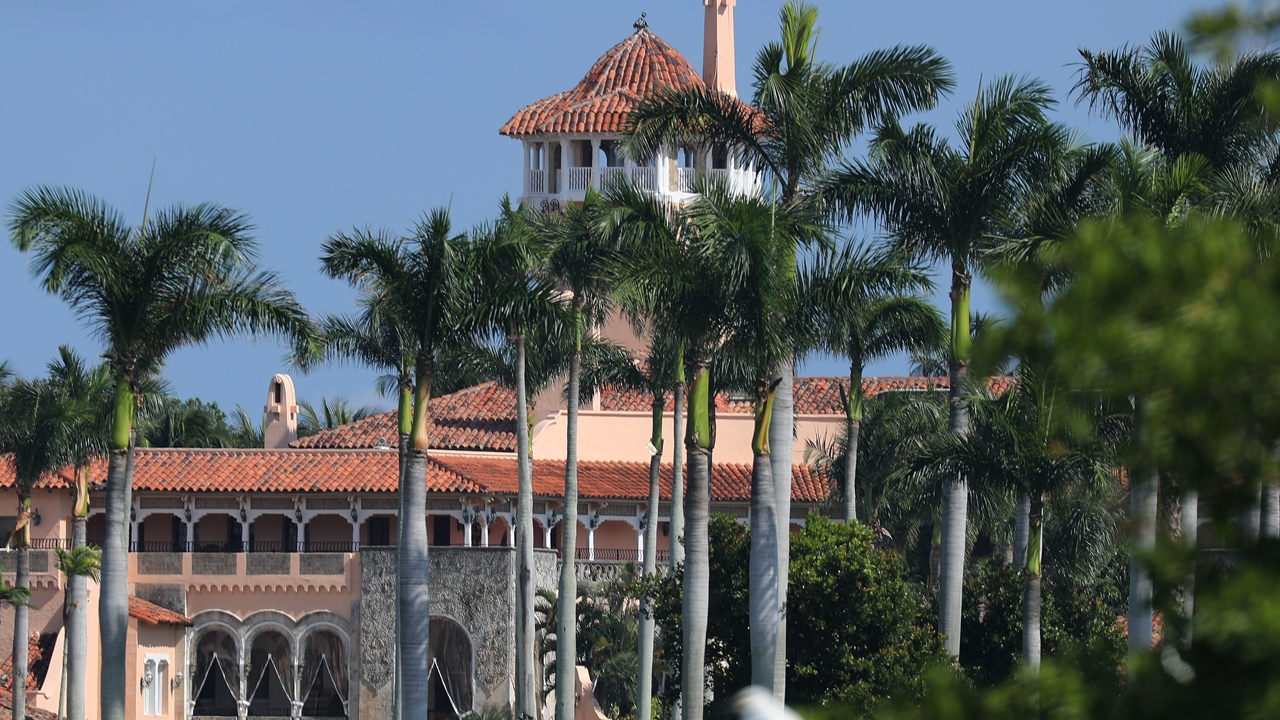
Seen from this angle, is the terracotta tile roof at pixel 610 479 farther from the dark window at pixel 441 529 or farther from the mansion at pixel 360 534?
the dark window at pixel 441 529

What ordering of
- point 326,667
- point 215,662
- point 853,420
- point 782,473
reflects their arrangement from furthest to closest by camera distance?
point 215,662
point 326,667
point 853,420
point 782,473

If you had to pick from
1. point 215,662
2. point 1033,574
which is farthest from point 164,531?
point 1033,574

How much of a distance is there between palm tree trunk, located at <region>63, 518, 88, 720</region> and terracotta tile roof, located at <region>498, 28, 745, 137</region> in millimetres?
18835

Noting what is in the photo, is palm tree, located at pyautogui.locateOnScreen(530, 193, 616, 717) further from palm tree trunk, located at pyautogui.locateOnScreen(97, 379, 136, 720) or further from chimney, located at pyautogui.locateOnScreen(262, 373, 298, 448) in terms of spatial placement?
chimney, located at pyautogui.locateOnScreen(262, 373, 298, 448)

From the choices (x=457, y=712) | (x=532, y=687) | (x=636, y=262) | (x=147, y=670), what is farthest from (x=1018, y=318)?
(x=147, y=670)

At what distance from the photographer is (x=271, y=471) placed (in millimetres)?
49219

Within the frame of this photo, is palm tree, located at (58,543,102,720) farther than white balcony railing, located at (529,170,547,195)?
No

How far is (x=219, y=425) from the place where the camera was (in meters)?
72.8

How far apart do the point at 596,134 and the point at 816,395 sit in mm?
10309

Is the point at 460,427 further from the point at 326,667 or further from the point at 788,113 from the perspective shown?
the point at 788,113

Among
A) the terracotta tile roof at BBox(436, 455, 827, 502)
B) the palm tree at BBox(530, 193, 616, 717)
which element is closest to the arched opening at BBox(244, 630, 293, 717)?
the terracotta tile roof at BBox(436, 455, 827, 502)

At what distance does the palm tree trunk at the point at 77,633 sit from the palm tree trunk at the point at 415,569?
12.5m

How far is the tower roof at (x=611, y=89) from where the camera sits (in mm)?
54250

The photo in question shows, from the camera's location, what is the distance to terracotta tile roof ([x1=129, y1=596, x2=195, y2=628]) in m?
45.5
